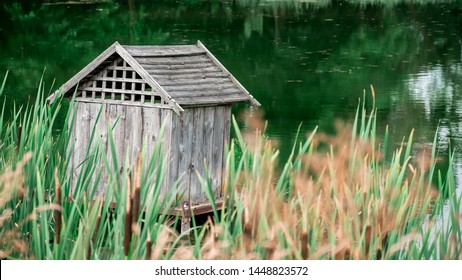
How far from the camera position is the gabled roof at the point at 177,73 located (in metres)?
8.97

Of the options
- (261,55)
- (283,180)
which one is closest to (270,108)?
(261,55)

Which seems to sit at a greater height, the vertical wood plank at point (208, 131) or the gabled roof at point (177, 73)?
the gabled roof at point (177, 73)

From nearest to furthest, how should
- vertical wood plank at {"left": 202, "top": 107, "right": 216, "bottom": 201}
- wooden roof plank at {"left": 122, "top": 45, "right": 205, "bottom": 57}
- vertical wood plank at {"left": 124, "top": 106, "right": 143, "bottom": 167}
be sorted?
vertical wood plank at {"left": 124, "top": 106, "right": 143, "bottom": 167}, wooden roof plank at {"left": 122, "top": 45, "right": 205, "bottom": 57}, vertical wood plank at {"left": 202, "top": 107, "right": 216, "bottom": 201}

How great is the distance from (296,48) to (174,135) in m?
21.7

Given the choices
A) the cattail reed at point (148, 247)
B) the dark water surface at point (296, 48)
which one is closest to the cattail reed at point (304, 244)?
the cattail reed at point (148, 247)

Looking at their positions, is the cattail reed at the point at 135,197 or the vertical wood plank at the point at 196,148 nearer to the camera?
the cattail reed at the point at 135,197

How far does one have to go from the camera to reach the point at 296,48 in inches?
1193

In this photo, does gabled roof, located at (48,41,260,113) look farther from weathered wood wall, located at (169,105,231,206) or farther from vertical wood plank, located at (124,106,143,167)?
vertical wood plank, located at (124,106,143,167)

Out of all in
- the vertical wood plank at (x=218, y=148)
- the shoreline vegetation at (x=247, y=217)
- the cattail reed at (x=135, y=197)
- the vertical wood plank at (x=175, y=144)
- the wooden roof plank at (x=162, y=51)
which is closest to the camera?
the cattail reed at (x=135, y=197)

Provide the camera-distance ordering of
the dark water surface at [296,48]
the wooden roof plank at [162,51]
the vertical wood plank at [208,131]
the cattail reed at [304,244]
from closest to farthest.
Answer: the cattail reed at [304,244] < the wooden roof plank at [162,51] < the vertical wood plank at [208,131] < the dark water surface at [296,48]

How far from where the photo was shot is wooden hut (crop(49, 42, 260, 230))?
896cm

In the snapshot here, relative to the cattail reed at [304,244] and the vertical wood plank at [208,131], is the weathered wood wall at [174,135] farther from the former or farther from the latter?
the cattail reed at [304,244]

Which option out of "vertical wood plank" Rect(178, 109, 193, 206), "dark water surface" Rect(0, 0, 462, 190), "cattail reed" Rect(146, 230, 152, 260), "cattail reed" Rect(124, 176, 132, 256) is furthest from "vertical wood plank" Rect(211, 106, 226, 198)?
"cattail reed" Rect(146, 230, 152, 260)

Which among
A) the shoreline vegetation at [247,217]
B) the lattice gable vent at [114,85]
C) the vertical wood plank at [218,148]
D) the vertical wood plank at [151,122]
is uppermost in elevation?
the shoreline vegetation at [247,217]
